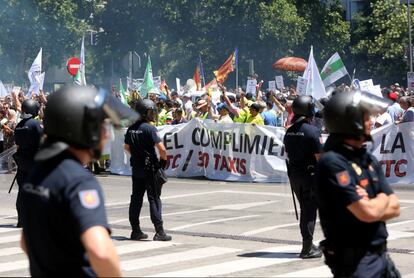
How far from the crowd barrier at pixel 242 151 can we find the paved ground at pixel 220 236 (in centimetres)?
85

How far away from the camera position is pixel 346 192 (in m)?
5.08

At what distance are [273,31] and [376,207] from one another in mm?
55909

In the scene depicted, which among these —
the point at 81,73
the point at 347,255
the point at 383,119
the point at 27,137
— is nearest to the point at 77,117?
the point at 347,255

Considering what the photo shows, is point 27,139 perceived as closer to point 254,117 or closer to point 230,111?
point 254,117

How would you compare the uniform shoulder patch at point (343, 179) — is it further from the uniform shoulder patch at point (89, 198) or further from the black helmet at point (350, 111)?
the uniform shoulder patch at point (89, 198)

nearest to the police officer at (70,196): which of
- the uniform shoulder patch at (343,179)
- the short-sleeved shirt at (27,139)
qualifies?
the uniform shoulder patch at (343,179)

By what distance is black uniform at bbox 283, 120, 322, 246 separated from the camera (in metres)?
10.0

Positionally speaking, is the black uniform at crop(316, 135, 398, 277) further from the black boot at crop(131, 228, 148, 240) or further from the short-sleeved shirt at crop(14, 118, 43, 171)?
the short-sleeved shirt at crop(14, 118, 43, 171)

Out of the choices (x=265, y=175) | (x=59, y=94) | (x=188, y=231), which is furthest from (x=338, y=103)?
(x=265, y=175)

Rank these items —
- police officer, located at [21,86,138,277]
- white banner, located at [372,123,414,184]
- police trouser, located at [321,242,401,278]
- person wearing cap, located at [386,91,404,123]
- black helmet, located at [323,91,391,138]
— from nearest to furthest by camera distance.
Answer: police officer, located at [21,86,138,277]
police trouser, located at [321,242,401,278]
black helmet, located at [323,91,391,138]
white banner, located at [372,123,414,184]
person wearing cap, located at [386,91,404,123]

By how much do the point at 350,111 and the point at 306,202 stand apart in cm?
501

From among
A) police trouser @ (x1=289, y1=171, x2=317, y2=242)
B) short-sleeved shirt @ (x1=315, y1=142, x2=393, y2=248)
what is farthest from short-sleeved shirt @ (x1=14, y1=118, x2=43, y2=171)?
short-sleeved shirt @ (x1=315, y1=142, x2=393, y2=248)

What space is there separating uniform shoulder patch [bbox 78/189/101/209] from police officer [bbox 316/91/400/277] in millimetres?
1608

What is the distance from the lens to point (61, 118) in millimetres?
4094
